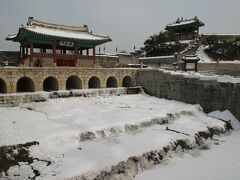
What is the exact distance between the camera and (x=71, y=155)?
10.6 metres

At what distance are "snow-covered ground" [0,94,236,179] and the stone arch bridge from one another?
276 cm

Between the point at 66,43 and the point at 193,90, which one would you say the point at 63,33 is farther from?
the point at 193,90

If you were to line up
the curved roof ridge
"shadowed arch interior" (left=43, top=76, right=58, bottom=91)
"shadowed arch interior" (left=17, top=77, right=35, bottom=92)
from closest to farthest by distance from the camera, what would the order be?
1. "shadowed arch interior" (left=17, top=77, right=35, bottom=92)
2. "shadowed arch interior" (left=43, top=76, right=58, bottom=91)
3. the curved roof ridge

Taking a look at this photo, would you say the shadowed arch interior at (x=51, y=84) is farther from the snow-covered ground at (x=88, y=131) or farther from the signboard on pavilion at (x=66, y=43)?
the signboard on pavilion at (x=66, y=43)

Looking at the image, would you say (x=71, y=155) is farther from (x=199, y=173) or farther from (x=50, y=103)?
(x=50, y=103)

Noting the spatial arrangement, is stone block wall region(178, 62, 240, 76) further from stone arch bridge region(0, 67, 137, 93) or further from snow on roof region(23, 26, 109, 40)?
snow on roof region(23, 26, 109, 40)

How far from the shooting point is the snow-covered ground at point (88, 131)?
32.5 feet

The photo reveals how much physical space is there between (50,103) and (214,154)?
1207 centimetres

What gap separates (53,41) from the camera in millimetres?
26047

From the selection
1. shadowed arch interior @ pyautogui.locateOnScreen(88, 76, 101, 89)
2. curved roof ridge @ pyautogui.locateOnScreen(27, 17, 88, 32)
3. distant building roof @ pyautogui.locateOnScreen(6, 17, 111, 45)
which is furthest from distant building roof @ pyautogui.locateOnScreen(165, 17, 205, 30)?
shadowed arch interior @ pyautogui.locateOnScreen(88, 76, 101, 89)

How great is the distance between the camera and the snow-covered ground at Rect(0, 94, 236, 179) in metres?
9.91

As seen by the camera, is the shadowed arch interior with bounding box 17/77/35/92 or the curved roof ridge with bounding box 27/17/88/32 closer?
the shadowed arch interior with bounding box 17/77/35/92

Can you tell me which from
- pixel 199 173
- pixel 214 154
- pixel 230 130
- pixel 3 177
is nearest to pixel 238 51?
pixel 230 130

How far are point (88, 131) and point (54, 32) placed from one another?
1682cm
